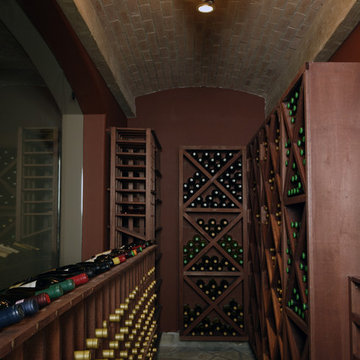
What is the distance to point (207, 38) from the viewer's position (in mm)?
3947

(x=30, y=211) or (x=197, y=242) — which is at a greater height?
(x=30, y=211)

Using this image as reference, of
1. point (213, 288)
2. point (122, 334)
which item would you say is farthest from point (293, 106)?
point (213, 288)

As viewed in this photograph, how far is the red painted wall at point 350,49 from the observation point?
8.68 ft

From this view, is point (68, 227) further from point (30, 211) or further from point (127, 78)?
point (127, 78)

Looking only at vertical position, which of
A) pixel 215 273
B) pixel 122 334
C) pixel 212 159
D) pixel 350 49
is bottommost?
pixel 215 273

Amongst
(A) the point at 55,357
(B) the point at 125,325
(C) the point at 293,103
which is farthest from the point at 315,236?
(A) the point at 55,357

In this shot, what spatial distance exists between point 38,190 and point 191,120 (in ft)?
9.70

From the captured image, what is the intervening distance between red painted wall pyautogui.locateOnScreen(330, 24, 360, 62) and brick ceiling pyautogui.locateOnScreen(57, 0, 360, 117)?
0.05 metres

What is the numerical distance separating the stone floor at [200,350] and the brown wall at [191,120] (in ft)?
5.14

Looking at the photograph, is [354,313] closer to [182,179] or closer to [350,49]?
[350,49]

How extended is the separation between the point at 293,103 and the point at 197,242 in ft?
8.97

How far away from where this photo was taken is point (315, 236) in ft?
7.39

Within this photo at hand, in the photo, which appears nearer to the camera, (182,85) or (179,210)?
(179,210)

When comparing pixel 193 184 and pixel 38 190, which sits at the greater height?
pixel 193 184
